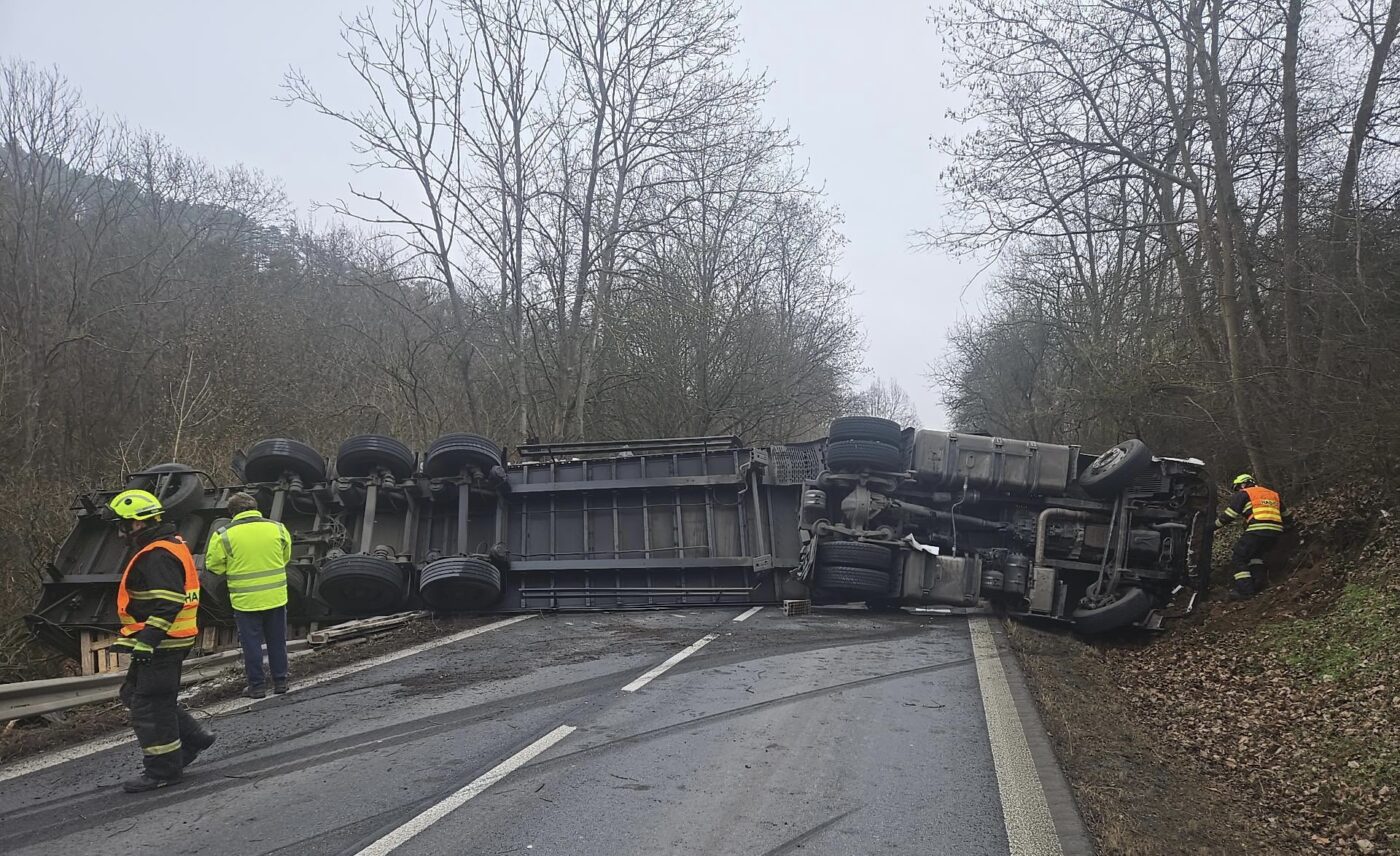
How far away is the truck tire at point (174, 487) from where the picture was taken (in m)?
10.5

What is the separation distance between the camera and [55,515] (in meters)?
13.1

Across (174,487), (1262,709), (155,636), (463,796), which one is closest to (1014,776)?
(463,796)

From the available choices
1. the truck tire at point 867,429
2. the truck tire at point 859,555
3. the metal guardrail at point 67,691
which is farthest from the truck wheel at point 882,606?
the metal guardrail at point 67,691

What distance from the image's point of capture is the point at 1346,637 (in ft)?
24.6

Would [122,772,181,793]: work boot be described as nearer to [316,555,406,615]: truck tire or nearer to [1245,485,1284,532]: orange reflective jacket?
[316,555,406,615]: truck tire

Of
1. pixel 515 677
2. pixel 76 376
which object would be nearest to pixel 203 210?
pixel 76 376

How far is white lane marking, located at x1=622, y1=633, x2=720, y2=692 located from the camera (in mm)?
7078

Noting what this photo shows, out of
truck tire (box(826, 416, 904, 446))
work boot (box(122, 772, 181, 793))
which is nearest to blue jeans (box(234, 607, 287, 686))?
work boot (box(122, 772, 181, 793))

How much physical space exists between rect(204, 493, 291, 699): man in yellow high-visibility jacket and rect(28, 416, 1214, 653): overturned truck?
8.84 feet

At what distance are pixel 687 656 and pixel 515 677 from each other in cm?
159

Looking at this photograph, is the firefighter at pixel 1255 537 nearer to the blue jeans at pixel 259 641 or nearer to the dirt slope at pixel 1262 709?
the dirt slope at pixel 1262 709

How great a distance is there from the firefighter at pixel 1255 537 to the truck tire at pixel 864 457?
392 cm

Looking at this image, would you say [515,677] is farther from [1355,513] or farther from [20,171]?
[20,171]

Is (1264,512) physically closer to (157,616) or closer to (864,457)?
(864,457)
